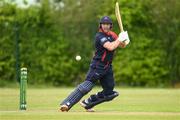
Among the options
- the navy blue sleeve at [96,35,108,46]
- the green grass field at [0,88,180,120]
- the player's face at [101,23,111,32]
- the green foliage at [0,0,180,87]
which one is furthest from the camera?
the green foliage at [0,0,180,87]

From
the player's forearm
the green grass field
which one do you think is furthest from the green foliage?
the player's forearm

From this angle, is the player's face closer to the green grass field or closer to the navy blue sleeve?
the navy blue sleeve

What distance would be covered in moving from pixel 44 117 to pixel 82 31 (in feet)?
63.5

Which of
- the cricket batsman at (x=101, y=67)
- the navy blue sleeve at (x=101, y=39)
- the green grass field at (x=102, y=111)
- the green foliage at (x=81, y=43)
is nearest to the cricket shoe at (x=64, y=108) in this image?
the cricket batsman at (x=101, y=67)

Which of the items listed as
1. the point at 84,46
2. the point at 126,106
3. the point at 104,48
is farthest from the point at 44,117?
the point at 84,46

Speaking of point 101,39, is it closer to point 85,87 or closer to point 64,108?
point 85,87

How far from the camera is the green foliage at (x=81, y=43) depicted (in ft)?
107

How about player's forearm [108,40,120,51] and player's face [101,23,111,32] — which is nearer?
player's forearm [108,40,120,51]

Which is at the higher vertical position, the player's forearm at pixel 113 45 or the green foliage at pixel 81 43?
the green foliage at pixel 81 43

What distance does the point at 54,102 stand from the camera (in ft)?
63.2

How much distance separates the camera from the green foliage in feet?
107

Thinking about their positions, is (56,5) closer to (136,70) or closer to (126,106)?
(136,70)

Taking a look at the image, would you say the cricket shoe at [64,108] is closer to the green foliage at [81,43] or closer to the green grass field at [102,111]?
the green grass field at [102,111]

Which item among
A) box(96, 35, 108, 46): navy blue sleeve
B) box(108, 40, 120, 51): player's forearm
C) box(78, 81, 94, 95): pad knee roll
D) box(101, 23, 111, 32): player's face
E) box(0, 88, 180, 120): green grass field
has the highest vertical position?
box(101, 23, 111, 32): player's face
